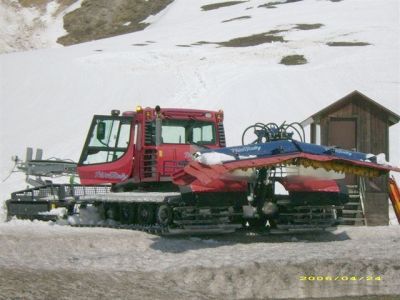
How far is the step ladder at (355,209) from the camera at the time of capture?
769 inches

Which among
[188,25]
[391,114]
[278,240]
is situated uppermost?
[188,25]

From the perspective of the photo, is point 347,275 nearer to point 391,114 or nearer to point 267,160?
point 267,160

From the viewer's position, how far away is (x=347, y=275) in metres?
10.6

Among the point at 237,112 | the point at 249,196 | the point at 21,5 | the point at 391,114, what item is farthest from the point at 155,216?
the point at 21,5

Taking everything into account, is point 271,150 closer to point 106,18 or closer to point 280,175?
point 280,175

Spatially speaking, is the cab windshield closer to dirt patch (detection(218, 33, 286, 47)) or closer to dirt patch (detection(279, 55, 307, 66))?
dirt patch (detection(279, 55, 307, 66))

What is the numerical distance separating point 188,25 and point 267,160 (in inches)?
2525

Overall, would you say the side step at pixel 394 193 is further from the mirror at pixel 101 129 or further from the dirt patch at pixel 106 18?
the dirt patch at pixel 106 18

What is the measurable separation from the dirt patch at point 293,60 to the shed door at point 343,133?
2706 centimetres

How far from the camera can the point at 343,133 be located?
21.3 metres

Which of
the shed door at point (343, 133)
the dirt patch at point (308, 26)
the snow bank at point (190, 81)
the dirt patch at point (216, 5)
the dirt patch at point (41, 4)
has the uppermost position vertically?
the dirt patch at point (41, 4)

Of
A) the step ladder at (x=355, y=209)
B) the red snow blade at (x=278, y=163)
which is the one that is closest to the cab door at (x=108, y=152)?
the red snow blade at (x=278, y=163)

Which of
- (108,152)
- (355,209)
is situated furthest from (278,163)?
(355,209)

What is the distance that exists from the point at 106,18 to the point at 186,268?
91277mm
